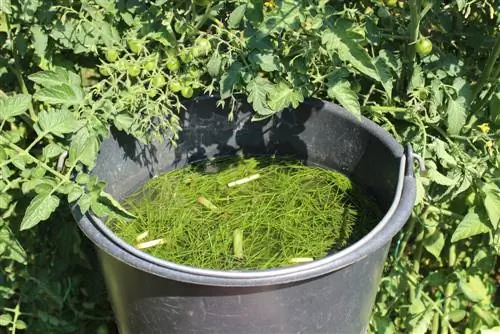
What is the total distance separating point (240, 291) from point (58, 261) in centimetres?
86

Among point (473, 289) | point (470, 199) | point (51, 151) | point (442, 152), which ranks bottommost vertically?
point (473, 289)

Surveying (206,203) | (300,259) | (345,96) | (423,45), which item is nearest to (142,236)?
(206,203)

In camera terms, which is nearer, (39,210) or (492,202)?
(39,210)

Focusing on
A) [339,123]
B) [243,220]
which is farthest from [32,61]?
[339,123]

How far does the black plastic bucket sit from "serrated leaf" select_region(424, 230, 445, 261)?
1.34ft

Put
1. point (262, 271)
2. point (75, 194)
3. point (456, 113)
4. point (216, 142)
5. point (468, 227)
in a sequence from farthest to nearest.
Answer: point (216, 142), point (468, 227), point (456, 113), point (75, 194), point (262, 271)

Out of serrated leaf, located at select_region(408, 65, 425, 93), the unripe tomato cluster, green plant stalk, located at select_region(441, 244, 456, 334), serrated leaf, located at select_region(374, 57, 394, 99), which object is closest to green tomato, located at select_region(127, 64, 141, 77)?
the unripe tomato cluster

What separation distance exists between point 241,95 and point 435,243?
786 millimetres

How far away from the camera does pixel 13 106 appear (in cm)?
153

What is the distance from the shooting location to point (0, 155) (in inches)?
57.2

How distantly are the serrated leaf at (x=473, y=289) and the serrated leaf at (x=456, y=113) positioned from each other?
0.52 m

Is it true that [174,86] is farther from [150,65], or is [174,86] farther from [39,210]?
[39,210]

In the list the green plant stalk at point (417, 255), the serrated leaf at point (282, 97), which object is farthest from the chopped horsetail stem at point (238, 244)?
the green plant stalk at point (417, 255)

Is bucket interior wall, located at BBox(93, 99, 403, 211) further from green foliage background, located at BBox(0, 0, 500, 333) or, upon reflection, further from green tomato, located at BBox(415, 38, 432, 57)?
green tomato, located at BBox(415, 38, 432, 57)
